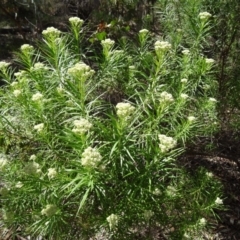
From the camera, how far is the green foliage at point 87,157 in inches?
70.7

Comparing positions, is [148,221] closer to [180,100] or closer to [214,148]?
[180,100]

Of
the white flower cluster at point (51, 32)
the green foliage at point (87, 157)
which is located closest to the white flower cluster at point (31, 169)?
the green foliage at point (87, 157)

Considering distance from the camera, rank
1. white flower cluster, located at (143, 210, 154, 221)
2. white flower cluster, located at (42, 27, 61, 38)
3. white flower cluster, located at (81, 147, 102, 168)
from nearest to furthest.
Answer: white flower cluster, located at (81, 147, 102, 168) → white flower cluster, located at (143, 210, 154, 221) → white flower cluster, located at (42, 27, 61, 38)

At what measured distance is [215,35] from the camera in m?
3.28

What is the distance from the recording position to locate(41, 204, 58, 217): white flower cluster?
5.95 ft

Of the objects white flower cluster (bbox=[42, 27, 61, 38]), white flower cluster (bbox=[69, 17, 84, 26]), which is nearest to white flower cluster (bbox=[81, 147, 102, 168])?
white flower cluster (bbox=[42, 27, 61, 38])


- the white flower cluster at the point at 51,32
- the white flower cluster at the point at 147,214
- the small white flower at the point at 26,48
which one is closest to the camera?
the white flower cluster at the point at 147,214

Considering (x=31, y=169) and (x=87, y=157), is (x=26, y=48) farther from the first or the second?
(x=87, y=157)

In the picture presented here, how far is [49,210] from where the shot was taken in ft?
5.95

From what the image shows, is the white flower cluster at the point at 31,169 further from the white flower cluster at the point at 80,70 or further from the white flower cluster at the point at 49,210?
the white flower cluster at the point at 80,70

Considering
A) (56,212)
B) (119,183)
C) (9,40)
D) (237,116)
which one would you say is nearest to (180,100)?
(119,183)

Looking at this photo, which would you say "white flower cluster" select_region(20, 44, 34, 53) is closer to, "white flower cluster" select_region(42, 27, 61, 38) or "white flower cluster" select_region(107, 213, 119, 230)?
"white flower cluster" select_region(42, 27, 61, 38)

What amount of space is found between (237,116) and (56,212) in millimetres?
1989

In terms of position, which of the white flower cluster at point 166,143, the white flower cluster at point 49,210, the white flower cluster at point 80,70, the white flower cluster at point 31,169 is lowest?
the white flower cluster at point 49,210
